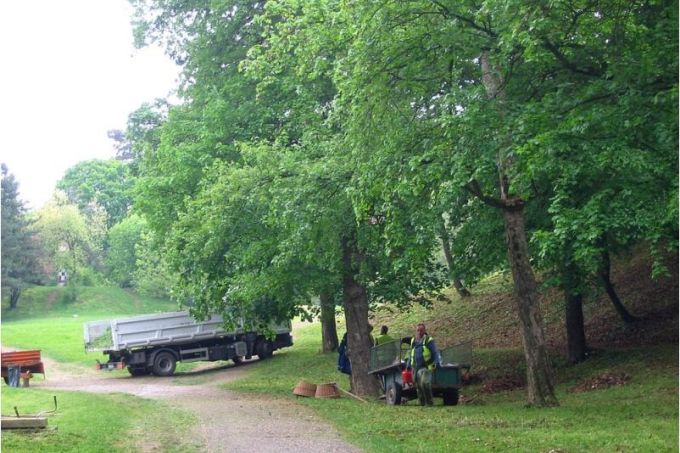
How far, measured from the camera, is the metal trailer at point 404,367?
16391 mm

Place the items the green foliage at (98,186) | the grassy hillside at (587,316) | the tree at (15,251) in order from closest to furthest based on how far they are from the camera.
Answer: the grassy hillside at (587,316), the tree at (15,251), the green foliage at (98,186)

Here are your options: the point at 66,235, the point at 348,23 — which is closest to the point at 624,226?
the point at 348,23

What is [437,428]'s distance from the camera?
12688mm

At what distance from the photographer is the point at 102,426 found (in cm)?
1435

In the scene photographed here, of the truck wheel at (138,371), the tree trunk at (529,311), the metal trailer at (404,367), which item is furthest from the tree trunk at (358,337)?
the truck wheel at (138,371)

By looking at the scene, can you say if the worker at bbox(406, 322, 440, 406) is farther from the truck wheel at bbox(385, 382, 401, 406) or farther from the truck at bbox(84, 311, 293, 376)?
the truck at bbox(84, 311, 293, 376)

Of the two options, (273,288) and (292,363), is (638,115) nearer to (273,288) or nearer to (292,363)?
(273,288)

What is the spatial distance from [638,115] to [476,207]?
6101 mm

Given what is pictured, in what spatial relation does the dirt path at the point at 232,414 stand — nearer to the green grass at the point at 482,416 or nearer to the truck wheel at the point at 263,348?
the green grass at the point at 482,416

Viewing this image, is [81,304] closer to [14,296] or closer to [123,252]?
[14,296]

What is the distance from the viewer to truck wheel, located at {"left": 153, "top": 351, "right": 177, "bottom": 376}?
33056 mm

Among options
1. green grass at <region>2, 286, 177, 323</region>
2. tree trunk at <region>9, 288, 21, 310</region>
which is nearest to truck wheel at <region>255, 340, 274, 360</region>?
green grass at <region>2, 286, 177, 323</region>

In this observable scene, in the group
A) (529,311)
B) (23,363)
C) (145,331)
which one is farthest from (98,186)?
(529,311)

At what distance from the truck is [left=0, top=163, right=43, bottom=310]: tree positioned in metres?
3.03
